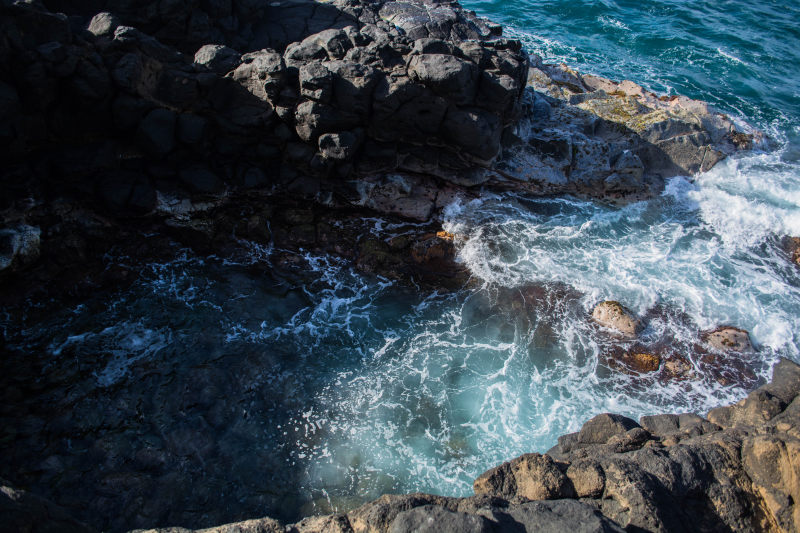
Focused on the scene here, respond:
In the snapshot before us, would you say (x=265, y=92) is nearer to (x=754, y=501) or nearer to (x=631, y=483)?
(x=631, y=483)

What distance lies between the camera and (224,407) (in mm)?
12664

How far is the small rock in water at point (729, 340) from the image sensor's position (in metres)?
14.9

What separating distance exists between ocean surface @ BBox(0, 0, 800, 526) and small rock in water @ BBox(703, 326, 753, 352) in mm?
303

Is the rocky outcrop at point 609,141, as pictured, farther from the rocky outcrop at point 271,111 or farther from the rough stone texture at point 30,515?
the rough stone texture at point 30,515

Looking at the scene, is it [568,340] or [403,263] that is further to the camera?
[403,263]

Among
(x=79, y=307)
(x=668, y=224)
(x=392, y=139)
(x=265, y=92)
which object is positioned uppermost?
(x=265, y=92)

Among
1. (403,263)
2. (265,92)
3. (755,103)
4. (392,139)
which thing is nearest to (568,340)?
(403,263)

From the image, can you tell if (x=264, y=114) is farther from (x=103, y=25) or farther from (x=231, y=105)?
(x=103, y=25)

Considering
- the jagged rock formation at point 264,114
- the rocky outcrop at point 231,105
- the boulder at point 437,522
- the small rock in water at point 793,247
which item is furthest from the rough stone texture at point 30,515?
the small rock in water at point 793,247

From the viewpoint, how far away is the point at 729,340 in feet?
49.2

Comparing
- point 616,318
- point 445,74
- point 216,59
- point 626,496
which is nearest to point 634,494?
point 626,496

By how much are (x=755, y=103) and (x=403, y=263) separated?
21.7 metres

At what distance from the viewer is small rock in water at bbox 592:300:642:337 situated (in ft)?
49.7

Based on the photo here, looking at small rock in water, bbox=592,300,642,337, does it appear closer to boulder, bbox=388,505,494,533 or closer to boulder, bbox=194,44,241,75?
boulder, bbox=388,505,494,533
